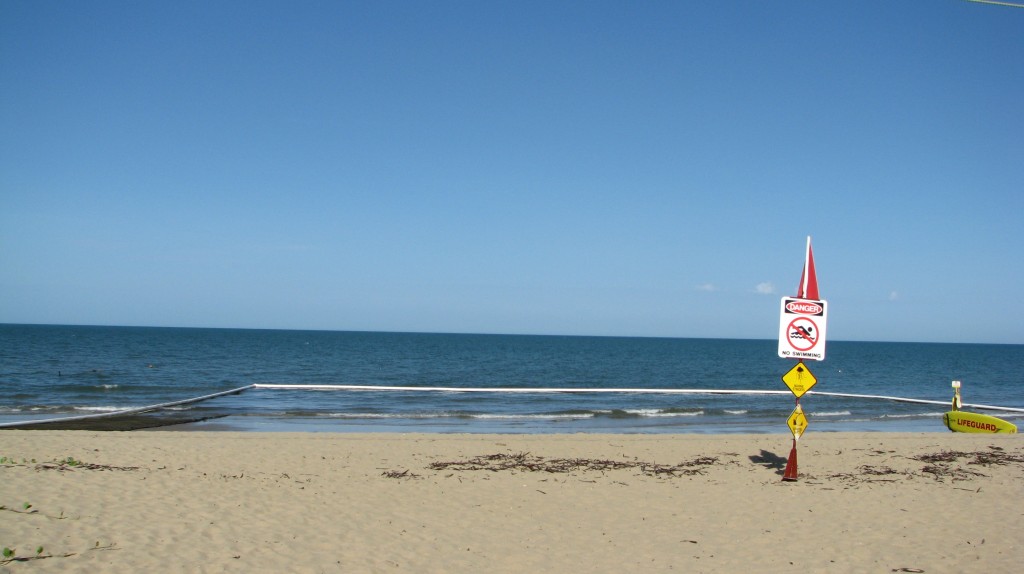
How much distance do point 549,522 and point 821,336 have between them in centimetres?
410

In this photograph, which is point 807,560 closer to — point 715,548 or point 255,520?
point 715,548

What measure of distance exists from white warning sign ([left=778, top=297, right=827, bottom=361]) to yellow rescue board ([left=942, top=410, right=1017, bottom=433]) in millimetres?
9232

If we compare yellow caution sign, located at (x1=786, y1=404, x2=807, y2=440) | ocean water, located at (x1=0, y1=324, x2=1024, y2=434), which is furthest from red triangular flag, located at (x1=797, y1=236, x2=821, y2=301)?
ocean water, located at (x1=0, y1=324, x2=1024, y2=434)

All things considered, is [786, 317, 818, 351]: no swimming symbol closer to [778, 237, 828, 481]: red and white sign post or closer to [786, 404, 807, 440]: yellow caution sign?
[778, 237, 828, 481]: red and white sign post

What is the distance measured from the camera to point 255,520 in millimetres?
7137

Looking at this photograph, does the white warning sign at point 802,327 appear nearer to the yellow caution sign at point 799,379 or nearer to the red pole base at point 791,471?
the yellow caution sign at point 799,379

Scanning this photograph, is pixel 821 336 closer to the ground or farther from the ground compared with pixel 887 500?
farther from the ground

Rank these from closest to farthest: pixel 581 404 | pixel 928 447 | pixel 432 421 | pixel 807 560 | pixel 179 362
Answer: pixel 807 560
pixel 928 447
pixel 432 421
pixel 581 404
pixel 179 362

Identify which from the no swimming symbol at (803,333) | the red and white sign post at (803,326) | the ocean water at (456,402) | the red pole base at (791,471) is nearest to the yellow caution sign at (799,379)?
the red and white sign post at (803,326)

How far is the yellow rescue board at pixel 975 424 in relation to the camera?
15445 mm

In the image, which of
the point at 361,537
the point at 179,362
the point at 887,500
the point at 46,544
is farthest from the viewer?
the point at 179,362

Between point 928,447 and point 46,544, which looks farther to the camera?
point 928,447

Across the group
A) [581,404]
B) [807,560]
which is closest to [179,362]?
[581,404]

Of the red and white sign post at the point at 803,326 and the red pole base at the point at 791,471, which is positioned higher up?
the red and white sign post at the point at 803,326
